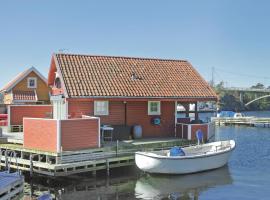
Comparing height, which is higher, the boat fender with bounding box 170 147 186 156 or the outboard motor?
the outboard motor

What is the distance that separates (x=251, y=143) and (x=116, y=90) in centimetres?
1908

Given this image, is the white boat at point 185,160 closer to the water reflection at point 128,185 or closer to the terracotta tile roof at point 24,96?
the water reflection at point 128,185

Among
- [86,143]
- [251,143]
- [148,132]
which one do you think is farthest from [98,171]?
[251,143]

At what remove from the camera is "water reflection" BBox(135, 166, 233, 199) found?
17266 millimetres

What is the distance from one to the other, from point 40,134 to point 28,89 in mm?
20842

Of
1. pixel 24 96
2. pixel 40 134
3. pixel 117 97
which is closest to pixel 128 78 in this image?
pixel 117 97

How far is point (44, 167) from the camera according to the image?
18.5 m

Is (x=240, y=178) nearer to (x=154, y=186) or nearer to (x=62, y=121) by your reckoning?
(x=154, y=186)

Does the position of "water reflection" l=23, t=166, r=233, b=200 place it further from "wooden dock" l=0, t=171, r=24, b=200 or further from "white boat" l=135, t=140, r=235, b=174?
"wooden dock" l=0, t=171, r=24, b=200

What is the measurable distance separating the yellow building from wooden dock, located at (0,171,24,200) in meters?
23.8

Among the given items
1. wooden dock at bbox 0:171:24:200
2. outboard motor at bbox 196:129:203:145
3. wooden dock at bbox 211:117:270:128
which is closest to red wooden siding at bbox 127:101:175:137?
outboard motor at bbox 196:129:203:145

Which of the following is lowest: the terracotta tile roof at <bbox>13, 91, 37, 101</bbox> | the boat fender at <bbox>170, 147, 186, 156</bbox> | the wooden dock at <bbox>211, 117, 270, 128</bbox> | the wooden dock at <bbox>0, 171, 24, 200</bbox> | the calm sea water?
the calm sea water

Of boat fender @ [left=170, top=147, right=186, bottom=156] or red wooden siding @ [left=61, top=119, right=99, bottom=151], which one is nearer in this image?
red wooden siding @ [left=61, top=119, right=99, bottom=151]

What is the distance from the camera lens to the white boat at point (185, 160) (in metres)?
19.3
